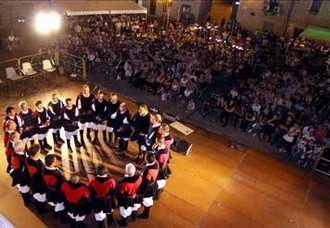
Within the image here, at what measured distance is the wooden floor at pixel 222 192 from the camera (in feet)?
26.0

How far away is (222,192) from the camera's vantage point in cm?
899

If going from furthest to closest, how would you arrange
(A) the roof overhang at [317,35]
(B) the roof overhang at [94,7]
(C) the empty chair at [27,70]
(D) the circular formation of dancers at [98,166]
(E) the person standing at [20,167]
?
(A) the roof overhang at [317,35], (B) the roof overhang at [94,7], (C) the empty chair at [27,70], (E) the person standing at [20,167], (D) the circular formation of dancers at [98,166]

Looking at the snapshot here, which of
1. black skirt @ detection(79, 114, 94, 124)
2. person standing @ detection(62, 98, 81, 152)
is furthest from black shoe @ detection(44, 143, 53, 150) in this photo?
black skirt @ detection(79, 114, 94, 124)

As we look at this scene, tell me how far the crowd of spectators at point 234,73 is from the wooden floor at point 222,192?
146cm

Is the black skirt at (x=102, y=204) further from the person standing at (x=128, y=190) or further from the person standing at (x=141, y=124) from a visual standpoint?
the person standing at (x=141, y=124)

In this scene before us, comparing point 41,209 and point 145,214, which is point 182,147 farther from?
point 41,209

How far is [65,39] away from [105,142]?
960cm

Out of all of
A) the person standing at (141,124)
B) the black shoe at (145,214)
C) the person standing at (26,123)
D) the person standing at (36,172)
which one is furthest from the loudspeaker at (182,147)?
the person standing at (36,172)

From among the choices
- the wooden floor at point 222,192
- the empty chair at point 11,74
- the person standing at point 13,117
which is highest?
the person standing at point 13,117

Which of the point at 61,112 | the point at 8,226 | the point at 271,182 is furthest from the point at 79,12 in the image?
the point at 8,226

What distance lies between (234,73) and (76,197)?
36.3 ft

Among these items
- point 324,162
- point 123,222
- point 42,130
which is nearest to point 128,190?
point 123,222

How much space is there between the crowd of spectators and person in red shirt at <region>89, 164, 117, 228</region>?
22.8ft

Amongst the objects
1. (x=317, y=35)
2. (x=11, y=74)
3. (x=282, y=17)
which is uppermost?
(x=282, y=17)
